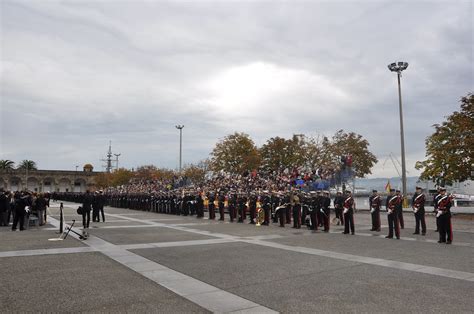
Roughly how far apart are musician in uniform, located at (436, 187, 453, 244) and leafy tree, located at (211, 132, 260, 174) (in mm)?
35163

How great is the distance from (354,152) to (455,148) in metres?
17.9

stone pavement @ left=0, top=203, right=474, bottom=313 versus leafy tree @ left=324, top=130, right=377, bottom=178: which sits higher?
leafy tree @ left=324, top=130, right=377, bottom=178

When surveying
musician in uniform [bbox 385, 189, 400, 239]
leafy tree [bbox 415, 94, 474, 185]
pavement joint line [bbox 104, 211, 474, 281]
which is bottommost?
pavement joint line [bbox 104, 211, 474, 281]

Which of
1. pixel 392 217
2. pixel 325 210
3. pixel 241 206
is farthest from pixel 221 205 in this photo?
pixel 392 217

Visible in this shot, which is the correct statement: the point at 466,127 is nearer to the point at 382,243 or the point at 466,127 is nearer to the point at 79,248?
the point at 382,243

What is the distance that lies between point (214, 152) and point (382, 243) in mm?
39126

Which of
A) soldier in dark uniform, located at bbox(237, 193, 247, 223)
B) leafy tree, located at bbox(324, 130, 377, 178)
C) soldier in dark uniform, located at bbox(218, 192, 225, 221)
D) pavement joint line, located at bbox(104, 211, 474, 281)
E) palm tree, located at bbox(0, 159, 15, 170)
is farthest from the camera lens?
palm tree, located at bbox(0, 159, 15, 170)

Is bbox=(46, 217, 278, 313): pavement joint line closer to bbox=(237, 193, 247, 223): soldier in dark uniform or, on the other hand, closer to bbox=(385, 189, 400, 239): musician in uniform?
bbox=(385, 189, 400, 239): musician in uniform

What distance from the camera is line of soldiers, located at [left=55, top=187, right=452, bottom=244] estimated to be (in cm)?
1418

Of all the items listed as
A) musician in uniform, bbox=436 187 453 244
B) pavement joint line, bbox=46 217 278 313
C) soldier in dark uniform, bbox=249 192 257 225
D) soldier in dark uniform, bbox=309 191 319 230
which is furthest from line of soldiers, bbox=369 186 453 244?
pavement joint line, bbox=46 217 278 313

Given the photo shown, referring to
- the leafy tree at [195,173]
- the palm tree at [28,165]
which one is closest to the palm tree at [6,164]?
the palm tree at [28,165]

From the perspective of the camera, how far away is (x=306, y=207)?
18438 mm

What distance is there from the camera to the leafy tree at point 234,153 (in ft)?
161

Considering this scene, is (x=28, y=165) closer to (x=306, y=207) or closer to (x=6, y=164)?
(x=6, y=164)
